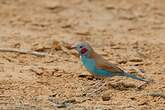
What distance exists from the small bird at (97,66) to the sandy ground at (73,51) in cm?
18

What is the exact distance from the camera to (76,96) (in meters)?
8.48

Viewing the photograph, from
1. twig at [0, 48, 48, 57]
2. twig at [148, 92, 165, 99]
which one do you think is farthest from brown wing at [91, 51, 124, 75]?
twig at [0, 48, 48, 57]

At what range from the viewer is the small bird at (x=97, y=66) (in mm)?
8758

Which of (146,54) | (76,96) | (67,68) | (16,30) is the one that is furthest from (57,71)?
(16,30)

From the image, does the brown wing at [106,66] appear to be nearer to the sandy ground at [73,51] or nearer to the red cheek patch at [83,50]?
the red cheek patch at [83,50]

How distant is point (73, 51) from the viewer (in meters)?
10.8

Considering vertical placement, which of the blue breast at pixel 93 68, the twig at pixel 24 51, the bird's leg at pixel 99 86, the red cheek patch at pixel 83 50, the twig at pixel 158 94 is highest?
the red cheek patch at pixel 83 50

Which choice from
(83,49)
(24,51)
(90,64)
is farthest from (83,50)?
(24,51)

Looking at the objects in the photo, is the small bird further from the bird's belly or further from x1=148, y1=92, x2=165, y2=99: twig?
x1=148, y1=92, x2=165, y2=99: twig

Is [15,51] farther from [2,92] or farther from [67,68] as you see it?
[2,92]

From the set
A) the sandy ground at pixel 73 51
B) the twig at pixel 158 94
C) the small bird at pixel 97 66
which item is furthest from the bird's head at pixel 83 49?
the twig at pixel 158 94

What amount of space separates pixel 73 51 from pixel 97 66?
201 cm

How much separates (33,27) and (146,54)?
2291 millimetres

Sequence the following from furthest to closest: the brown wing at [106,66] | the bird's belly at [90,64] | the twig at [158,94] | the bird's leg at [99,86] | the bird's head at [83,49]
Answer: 1. the bird's head at [83,49]
2. the bird's belly at [90,64]
3. the brown wing at [106,66]
4. the bird's leg at [99,86]
5. the twig at [158,94]
